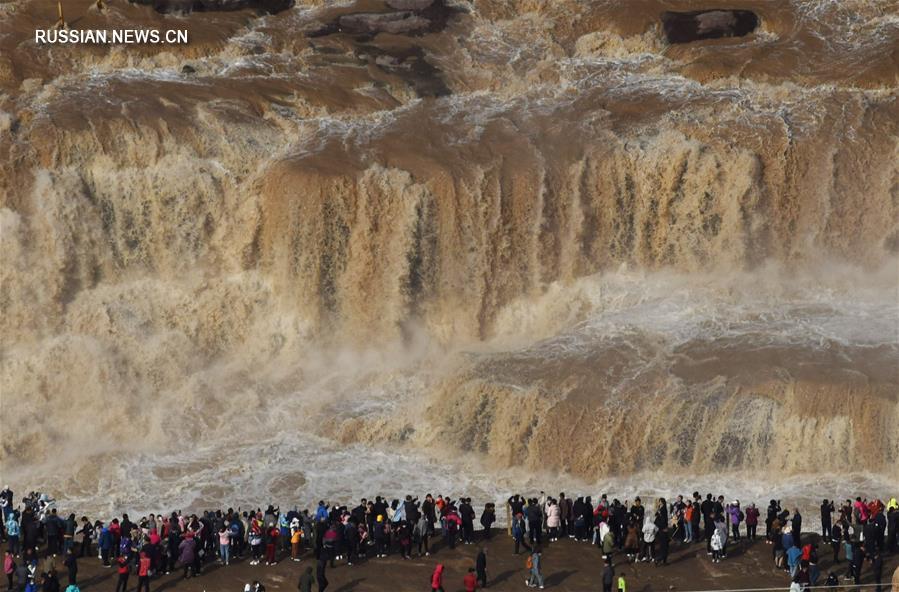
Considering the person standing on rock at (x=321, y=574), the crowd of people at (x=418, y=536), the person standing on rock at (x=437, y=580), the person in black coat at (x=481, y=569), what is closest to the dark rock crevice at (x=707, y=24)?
the crowd of people at (x=418, y=536)

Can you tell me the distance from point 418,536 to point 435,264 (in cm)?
1053

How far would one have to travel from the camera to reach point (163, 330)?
4028cm

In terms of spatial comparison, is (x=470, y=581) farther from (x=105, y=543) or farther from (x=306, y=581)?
(x=105, y=543)

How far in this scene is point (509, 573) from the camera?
1235 inches

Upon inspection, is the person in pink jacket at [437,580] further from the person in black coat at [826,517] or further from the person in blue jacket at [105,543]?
the person in black coat at [826,517]

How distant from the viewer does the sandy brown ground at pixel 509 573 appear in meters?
30.9

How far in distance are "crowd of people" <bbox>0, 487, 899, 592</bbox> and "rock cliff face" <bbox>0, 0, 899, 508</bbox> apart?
3.86 m

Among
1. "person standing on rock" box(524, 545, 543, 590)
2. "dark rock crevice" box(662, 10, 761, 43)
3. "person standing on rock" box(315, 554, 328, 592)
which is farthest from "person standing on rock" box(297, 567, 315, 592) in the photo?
"dark rock crevice" box(662, 10, 761, 43)

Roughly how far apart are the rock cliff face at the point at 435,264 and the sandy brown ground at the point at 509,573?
4364mm

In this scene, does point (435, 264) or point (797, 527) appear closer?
point (797, 527)

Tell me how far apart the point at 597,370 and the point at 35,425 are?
1255 cm

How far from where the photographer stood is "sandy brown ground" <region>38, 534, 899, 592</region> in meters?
30.9

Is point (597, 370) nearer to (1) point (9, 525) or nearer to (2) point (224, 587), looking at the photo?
(2) point (224, 587)

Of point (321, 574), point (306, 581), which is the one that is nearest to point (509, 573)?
point (321, 574)
